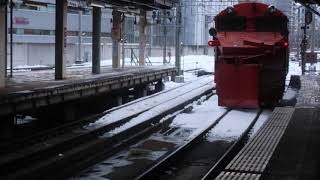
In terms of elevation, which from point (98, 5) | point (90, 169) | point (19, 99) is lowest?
point (90, 169)

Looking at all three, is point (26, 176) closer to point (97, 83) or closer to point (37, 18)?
point (97, 83)

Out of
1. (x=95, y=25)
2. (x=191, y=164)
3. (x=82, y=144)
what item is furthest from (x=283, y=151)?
(x=95, y=25)

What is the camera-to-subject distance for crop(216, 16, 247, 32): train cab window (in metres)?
17.2

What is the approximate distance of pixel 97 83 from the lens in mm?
17203

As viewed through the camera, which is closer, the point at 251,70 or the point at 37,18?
the point at 251,70

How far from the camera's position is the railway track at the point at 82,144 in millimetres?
9852

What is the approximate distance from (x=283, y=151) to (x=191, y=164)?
173 cm

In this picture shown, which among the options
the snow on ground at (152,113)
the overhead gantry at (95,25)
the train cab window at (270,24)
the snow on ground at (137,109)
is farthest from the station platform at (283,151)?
the overhead gantry at (95,25)

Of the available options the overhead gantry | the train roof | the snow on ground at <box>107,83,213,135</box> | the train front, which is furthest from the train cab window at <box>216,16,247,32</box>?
the overhead gantry

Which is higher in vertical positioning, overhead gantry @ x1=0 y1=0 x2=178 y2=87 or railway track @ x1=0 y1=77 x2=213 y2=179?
overhead gantry @ x1=0 y1=0 x2=178 y2=87

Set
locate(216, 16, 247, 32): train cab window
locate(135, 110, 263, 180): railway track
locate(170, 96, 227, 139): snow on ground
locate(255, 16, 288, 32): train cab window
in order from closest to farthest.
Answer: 1. locate(135, 110, 263, 180): railway track
2. locate(170, 96, 227, 139): snow on ground
3. locate(255, 16, 288, 32): train cab window
4. locate(216, 16, 247, 32): train cab window

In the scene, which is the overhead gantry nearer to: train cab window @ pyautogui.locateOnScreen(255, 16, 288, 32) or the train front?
the train front

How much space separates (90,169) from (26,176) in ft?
3.96

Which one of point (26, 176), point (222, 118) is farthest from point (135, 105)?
point (26, 176)
